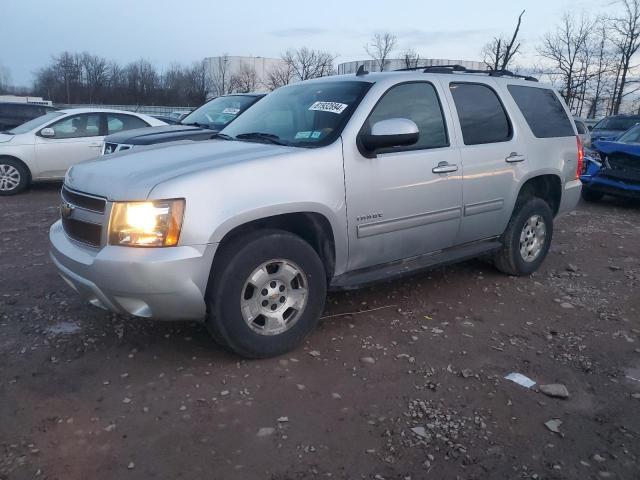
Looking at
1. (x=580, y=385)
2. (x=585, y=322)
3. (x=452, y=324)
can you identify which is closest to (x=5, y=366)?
(x=452, y=324)

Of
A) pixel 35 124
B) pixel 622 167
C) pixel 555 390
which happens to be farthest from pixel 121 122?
pixel 555 390

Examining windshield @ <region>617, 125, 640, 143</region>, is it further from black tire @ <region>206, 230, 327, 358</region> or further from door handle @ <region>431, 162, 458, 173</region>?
black tire @ <region>206, 230, 327, 358</region>

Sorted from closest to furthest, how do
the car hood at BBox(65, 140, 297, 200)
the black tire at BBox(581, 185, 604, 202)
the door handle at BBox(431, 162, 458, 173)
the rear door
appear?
1. the car hood at BBox(65, 140, 297, 200)
2. the door handle at BBox(431, 162, 458, 173)
3. the rear door
4. the black tire at BBox(581, 185, 604, 202)

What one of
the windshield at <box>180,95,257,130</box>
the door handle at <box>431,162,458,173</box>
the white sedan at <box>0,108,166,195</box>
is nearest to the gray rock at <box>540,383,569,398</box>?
the door handle at <box>431,162,458,173</box>

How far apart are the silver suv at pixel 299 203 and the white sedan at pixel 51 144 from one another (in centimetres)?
650

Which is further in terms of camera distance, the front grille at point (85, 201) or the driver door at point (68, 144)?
the driver door at point (68, 144)

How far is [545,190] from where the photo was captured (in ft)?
18.1

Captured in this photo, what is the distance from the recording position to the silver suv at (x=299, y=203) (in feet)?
10.0

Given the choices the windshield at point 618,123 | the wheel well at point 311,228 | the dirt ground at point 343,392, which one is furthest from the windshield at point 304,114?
the windshield at point 618,123

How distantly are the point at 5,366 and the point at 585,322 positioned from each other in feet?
13.9

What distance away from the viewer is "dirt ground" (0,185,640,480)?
2578 mm

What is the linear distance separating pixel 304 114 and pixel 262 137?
0.36 meters

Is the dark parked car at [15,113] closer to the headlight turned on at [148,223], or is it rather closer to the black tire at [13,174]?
the black tire at [13,174]

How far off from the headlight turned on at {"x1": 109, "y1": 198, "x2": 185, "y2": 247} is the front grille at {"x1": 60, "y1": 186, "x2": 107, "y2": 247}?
6.7 inches
